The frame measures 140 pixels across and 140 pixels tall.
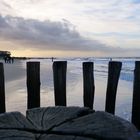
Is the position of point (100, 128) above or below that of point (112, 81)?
below

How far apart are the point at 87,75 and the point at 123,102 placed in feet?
21.7

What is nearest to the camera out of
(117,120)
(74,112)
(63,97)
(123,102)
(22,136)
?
(22,136)

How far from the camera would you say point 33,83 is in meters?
5.83

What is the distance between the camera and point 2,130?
9.96 feet

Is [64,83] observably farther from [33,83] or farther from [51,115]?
[51,115]

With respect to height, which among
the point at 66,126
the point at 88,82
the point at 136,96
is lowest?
the point at 136,96

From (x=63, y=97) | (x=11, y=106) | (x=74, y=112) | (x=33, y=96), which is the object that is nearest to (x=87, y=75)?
(x=63, y=97)

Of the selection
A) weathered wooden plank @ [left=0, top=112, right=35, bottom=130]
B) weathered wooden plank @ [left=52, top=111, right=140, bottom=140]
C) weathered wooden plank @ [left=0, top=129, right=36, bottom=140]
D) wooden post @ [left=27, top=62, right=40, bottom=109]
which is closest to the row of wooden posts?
wooden post @ [left=27, top=62, right=40, bottom=109]

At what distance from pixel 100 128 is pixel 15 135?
703mm

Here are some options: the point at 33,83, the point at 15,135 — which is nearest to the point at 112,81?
the point at 33,83

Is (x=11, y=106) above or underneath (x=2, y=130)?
underneath

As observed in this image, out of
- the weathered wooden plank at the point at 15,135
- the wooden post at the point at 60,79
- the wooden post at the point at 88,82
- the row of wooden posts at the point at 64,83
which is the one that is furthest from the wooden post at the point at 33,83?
the weathered wooden plank at the point at 15,135

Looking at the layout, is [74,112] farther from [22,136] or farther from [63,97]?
[63,97]

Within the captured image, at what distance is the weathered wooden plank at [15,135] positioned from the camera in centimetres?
284
